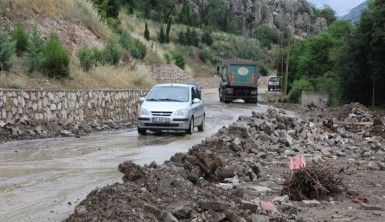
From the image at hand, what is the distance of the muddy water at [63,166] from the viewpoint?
997cm

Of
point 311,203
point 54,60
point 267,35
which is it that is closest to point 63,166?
point 311,203

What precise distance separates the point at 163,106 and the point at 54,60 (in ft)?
23.5

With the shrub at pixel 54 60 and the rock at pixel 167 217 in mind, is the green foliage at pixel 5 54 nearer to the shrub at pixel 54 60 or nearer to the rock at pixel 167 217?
the shrub at pixel 54 60

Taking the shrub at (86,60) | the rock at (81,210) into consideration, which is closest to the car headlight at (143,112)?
the shrub at (86,60)

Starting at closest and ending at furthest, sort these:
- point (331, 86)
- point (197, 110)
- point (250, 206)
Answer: point (250, 206) < point (197, 110) < point (331, 86)

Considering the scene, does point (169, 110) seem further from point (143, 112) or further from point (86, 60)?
point (86, 60)

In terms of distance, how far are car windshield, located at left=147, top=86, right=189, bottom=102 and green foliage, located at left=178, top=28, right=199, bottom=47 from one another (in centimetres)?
8704

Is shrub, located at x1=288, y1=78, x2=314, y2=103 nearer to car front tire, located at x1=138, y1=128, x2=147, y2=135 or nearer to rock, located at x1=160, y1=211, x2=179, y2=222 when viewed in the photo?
car front tire, located at x1=138, y1=128, x2=147, y2=135

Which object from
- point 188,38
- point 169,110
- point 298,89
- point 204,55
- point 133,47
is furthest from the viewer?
point 188,38

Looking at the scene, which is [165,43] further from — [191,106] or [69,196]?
[69,196]

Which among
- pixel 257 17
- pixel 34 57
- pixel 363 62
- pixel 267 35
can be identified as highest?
pixel 257 17

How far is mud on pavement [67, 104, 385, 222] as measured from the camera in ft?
27.6

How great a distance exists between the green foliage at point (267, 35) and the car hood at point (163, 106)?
124023 mm

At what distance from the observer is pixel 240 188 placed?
11.5 meters
